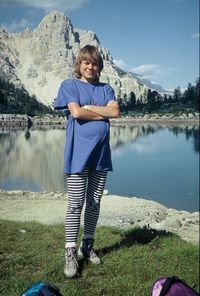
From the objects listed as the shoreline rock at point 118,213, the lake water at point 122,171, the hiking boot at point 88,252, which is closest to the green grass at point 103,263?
the hiking boot at point 88,252

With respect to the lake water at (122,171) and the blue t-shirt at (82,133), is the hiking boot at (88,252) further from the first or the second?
the lake water at (122,171)

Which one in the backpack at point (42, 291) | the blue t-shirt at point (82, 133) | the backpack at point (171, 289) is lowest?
the backpack at point (171, 289)

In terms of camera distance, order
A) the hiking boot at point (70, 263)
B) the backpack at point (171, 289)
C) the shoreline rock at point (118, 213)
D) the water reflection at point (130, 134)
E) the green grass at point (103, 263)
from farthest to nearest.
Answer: the water reflection at point (130, 134), the shoreline rock at point (118, 213), the hiking boot at point (70, 263), the green grass at point (103, 263), the backpack at point (171, 289)

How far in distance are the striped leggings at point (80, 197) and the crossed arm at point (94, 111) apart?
652 mm

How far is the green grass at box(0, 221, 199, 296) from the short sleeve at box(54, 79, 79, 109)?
6.23 feet

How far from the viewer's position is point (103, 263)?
18.7 feet

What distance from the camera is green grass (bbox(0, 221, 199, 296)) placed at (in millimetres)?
4914

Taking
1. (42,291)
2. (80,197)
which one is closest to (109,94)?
(80,197)

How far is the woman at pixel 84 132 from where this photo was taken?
16.2 ft

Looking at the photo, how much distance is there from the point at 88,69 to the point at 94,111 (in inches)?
20.7

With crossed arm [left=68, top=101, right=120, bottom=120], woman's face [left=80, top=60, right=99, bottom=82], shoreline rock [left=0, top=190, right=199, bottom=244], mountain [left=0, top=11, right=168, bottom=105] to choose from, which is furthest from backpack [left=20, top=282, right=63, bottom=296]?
shoreline rock [left=0, top=190, right=199, bottom=244]

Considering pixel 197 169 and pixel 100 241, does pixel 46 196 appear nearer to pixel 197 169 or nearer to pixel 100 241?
pixel 100 241

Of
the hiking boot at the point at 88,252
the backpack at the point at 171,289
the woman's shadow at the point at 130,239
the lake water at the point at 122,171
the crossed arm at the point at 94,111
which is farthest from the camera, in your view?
the lake water at the point at 122,171

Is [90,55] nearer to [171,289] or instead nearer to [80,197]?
[80,197]
